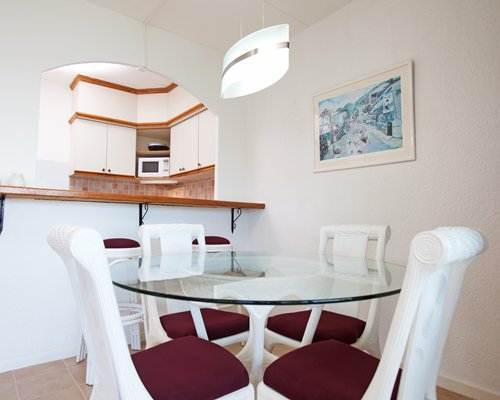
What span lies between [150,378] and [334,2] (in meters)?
2.95

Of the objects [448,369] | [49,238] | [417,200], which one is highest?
[417,200]

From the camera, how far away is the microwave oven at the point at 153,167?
4523 millimetres

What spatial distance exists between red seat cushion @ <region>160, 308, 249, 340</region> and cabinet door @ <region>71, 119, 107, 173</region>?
309 centimetres

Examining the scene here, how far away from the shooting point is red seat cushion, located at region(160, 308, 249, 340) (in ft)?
4.89

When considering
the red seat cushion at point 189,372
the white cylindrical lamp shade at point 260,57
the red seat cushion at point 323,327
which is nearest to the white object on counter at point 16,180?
the white cylindrical lamp shade at point 260,57

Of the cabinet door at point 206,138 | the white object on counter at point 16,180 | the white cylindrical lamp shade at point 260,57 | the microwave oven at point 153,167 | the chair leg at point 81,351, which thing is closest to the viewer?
the white cylindrical lamp shade at point 260,57

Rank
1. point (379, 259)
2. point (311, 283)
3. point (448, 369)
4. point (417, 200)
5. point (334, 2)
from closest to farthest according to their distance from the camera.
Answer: point (311, 283), point (379, 259), point (448, 369), point (417, 200), point (334, 2)

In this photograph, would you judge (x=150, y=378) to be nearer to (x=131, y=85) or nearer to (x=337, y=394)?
(x=337, y=394)

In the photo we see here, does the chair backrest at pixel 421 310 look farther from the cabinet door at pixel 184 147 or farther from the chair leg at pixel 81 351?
the cabinet door at pixel 184 147

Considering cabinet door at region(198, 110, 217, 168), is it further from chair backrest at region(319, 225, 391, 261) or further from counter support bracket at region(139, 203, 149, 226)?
chair backrest at region(319, 225, 391, 261)

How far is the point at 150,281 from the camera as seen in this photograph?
117cm

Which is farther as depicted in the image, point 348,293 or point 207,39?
point 207,39

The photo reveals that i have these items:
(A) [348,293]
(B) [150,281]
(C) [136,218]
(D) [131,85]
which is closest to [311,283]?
(A) [348,293]

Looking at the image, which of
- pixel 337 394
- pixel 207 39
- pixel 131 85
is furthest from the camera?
pixel 131 85
